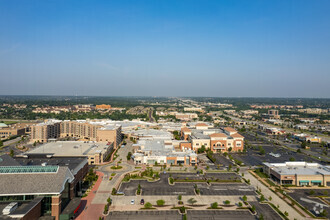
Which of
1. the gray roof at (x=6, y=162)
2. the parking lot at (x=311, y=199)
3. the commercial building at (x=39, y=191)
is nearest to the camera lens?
the commercial building at (x=39, y=191)

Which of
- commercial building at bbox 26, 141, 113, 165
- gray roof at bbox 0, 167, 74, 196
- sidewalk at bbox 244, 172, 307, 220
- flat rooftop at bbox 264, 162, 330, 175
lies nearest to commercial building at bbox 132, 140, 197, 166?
commercial building at bbox 26, 141, 113, 165

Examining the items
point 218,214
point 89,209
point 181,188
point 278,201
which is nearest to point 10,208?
point 89,209

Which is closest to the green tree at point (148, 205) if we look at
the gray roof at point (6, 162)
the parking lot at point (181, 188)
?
the parking lot at point (181, 188)

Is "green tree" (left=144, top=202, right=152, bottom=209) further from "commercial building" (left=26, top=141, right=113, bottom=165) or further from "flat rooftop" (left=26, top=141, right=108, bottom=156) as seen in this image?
"flat rooftop" (left=26, top=141, right=108, bottom=156)

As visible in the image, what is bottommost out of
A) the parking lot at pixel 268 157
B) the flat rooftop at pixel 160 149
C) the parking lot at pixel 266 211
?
the parking lot at pixel 266 211

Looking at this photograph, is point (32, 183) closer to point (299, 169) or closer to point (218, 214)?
point (218, 214)

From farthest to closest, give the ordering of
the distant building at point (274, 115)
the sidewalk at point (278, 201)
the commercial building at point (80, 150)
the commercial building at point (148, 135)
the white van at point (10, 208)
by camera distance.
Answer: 1. the distant building at point (274, 115)
2. the commercial building at point (148, 135)
3. the commercial building at point (80, 150)
4. the sidewalk at point (278, 201)
5. the white van at point (10, 208)

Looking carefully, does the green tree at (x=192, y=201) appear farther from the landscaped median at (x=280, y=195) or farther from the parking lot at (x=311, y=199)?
the parking lot at (x=311, y=199)
